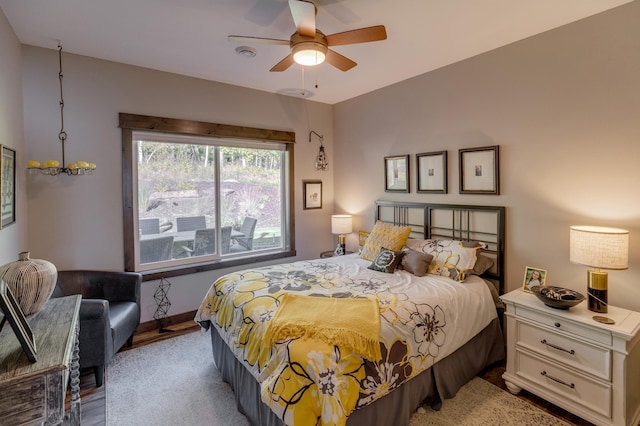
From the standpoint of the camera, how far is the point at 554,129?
8.52 feet

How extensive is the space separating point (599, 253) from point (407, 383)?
154 cm

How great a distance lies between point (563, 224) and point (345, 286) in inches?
74.0

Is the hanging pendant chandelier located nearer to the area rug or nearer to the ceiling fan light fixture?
the area rug

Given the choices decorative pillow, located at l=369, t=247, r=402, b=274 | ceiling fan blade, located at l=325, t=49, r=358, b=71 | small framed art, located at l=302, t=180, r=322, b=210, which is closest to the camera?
ceiling fan blade, located at l=325, t=49, r=358, b=71

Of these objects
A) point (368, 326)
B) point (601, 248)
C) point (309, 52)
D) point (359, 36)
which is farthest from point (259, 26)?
point (601, 248)

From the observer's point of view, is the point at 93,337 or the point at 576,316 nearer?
the point at 576,316

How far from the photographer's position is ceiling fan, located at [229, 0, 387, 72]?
1.90 m

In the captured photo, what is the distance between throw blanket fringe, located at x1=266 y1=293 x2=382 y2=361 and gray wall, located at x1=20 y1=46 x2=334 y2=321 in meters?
2.26

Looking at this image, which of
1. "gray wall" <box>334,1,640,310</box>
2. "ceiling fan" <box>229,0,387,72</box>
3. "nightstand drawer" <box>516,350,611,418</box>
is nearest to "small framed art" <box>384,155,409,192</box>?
"gray wall" <box>334,1,640,310</box>

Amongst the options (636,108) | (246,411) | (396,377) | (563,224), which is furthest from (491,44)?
(246,411)

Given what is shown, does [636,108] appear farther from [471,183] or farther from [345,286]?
[345,286]

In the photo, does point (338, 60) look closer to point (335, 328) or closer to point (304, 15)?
point (304, 15)

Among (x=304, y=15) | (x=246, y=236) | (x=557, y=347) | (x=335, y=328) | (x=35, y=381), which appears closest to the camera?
(x=35, y=381)

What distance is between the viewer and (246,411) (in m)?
2.11
